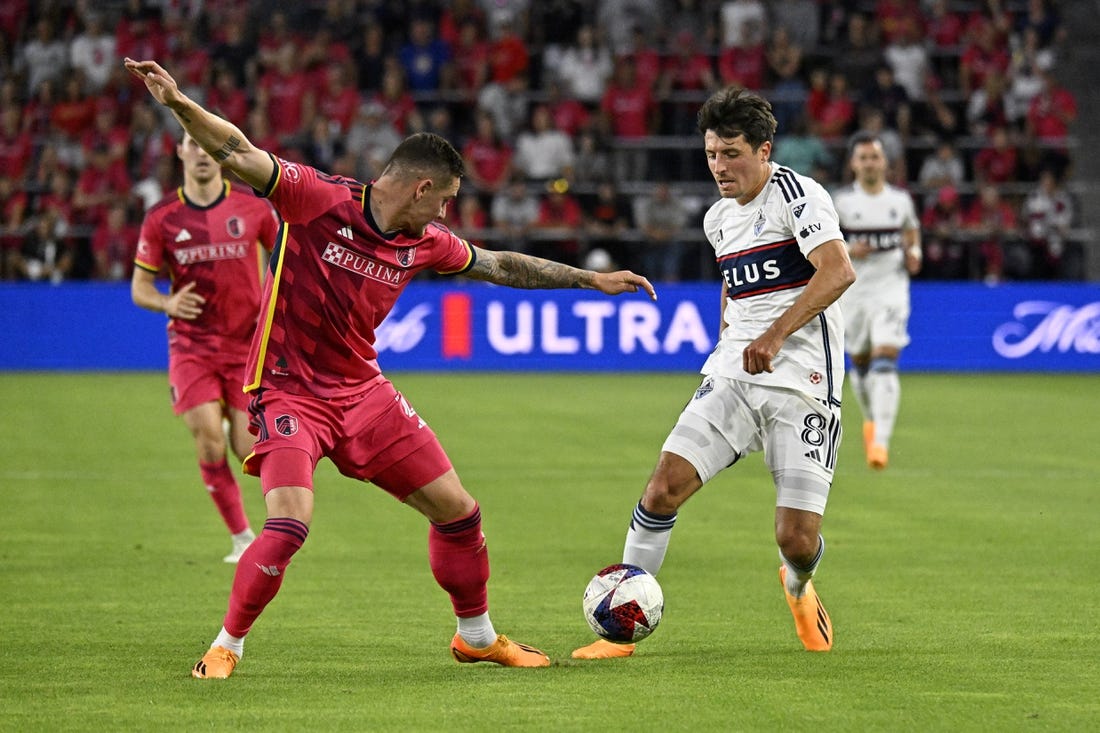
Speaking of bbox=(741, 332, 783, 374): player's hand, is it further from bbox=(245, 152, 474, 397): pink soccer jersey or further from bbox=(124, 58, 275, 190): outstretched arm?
bbox=(124, 58, 275, 190): outstretched arm

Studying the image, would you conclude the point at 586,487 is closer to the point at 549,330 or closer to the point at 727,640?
the point at 727,640

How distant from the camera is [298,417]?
21.6ft

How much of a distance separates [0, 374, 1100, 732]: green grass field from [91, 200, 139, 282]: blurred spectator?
767cm

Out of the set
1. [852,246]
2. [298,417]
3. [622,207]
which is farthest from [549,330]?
[298,417]

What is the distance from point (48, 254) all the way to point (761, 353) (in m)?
19.1

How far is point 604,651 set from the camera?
7039 millimetres

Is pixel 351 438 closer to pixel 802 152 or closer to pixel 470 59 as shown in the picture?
pixel 802 152

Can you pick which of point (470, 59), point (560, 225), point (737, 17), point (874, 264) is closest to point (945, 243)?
point (737, 17)

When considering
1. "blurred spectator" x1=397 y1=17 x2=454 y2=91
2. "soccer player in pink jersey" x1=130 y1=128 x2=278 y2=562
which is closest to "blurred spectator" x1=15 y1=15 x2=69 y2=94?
"blurred spectator" x1=397 y1=17 x2=454 y2=91

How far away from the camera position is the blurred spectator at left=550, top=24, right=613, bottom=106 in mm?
26594

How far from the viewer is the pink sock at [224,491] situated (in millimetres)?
9734

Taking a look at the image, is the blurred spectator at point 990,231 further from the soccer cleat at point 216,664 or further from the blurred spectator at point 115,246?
the soccer cleat at point 216,664

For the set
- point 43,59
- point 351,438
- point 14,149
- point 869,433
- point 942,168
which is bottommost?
point 869,433

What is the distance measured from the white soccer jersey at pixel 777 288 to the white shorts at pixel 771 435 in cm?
6
